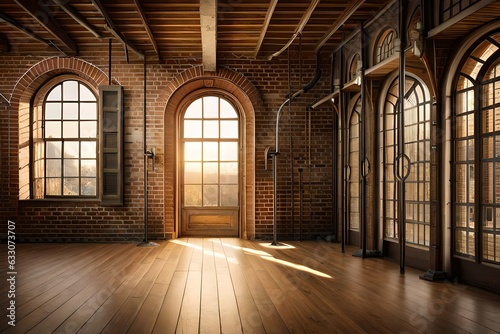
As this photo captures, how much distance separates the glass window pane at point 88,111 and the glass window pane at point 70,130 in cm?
19

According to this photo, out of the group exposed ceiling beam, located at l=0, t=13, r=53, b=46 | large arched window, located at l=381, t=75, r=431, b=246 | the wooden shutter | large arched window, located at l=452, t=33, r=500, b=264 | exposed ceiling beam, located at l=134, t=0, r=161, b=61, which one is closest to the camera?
large arched window, located at l=452, t=33, r=500, b=264

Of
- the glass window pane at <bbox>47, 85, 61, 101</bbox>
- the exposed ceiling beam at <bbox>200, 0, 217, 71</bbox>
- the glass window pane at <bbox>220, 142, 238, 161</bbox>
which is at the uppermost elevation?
the exposed ceiling beam at <bbox>200, 0, 217, 71</bbox>

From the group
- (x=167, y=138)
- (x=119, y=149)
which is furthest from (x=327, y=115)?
(x=119, y=149)

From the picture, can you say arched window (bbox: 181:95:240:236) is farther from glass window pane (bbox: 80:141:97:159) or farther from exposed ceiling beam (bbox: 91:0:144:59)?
glass window pane (bbox: 80:141:97:159)

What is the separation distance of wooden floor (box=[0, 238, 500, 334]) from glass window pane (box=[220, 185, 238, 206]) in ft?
6.78

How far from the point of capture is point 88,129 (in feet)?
25.8

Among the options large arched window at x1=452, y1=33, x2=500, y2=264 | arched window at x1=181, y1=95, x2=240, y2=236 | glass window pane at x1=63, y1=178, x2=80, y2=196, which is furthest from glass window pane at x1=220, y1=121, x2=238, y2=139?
large arched window at x1=452, y1=33, x2=500, y2=264

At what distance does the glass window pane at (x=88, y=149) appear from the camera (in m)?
7.82

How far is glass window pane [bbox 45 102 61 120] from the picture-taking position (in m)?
7.84

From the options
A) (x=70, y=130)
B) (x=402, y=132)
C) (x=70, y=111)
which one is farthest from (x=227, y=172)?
(x=402, y=132)

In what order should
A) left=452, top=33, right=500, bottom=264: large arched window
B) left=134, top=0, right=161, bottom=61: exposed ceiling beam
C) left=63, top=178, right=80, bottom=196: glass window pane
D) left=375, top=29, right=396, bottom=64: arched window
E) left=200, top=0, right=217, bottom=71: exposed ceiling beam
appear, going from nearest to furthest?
left=452, top=33, right=500, bottom=264: large arched window → left=200, top=0, right=217, bottom=71: exposed ceiling beam → left=134, top=0, right=161, bottom=61: exposed ceiling beam → left=375, top=29, right=396, bottom=64: arched window → left=63, top=178, right=80, bottom=196: glass window pane

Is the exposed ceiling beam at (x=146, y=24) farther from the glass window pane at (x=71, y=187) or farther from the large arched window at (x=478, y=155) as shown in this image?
the large arched window at (x=478, y=155)

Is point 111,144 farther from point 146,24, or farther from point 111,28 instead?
point 146,24

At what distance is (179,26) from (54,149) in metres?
3.20
